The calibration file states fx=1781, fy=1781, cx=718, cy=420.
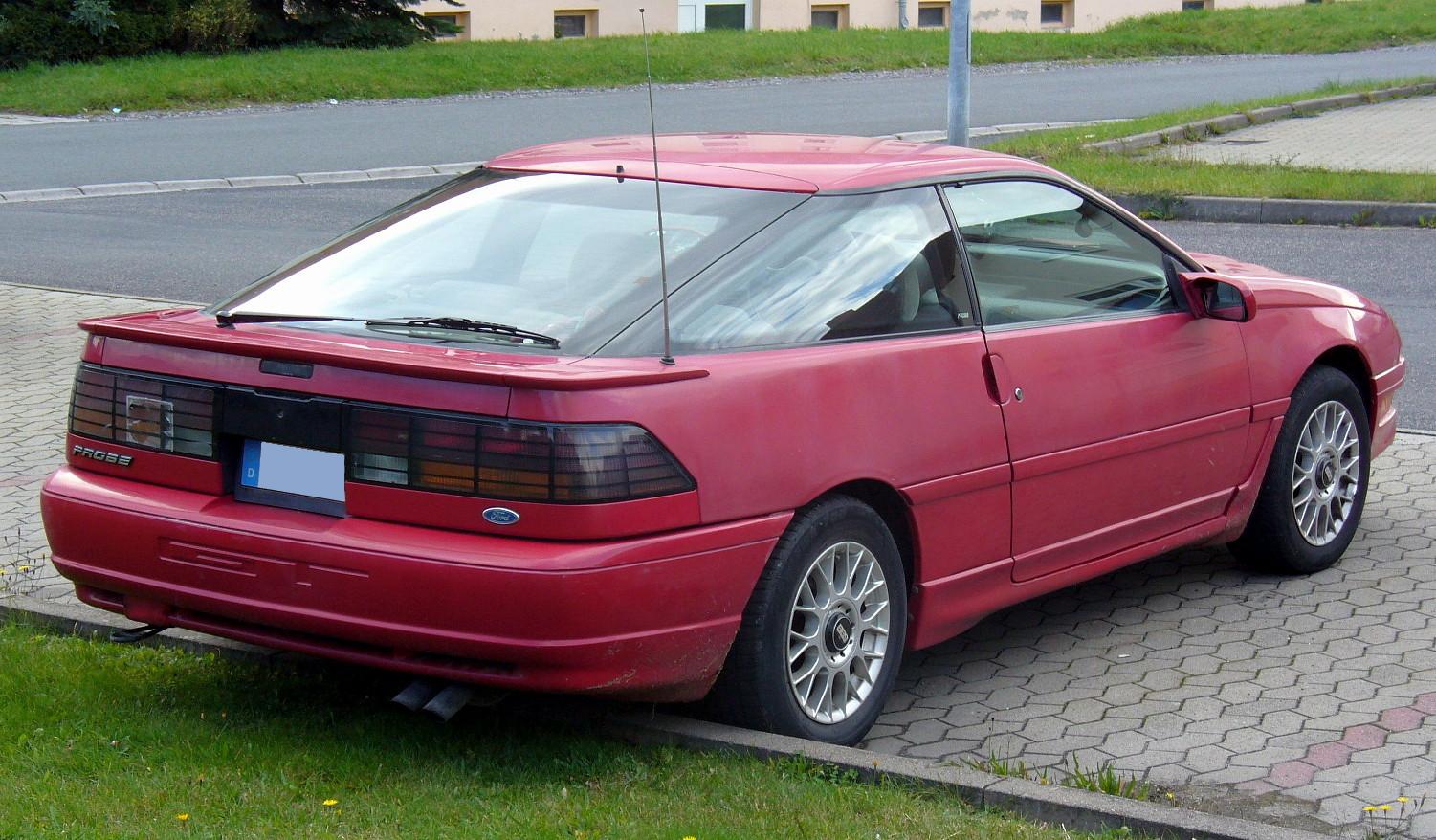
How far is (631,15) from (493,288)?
105 ft

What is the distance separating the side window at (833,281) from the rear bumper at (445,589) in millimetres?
509

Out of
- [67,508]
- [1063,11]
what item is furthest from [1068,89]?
[67,508]

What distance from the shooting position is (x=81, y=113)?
75.4 ft

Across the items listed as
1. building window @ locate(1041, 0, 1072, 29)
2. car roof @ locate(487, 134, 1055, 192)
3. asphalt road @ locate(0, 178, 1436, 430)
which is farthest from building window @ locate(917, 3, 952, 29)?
car roof @ locate(487, 134, 1055, 192)

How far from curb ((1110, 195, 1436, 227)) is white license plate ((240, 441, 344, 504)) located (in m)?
11.0

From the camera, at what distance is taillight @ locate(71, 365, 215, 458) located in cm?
420

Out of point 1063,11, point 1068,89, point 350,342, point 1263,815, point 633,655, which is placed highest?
point 1063,11

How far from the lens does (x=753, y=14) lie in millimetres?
36875

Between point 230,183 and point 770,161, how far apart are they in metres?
13.4

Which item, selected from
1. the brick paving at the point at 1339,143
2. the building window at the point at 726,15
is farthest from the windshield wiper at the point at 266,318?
the building window at the point at 726,15

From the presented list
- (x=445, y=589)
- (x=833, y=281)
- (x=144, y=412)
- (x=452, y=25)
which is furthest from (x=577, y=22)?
(x=445, y=589)

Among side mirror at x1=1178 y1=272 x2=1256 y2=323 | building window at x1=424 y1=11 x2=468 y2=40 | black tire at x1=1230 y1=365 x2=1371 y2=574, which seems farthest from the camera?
building window at x1=424 y1=11 x2=468 y2=40

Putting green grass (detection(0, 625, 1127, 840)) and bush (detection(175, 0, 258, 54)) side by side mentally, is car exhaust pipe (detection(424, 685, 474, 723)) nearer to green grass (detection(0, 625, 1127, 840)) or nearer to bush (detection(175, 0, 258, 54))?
green grass (detection(0, 625, 1127, 840))

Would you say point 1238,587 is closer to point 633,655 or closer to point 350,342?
point 633,655
